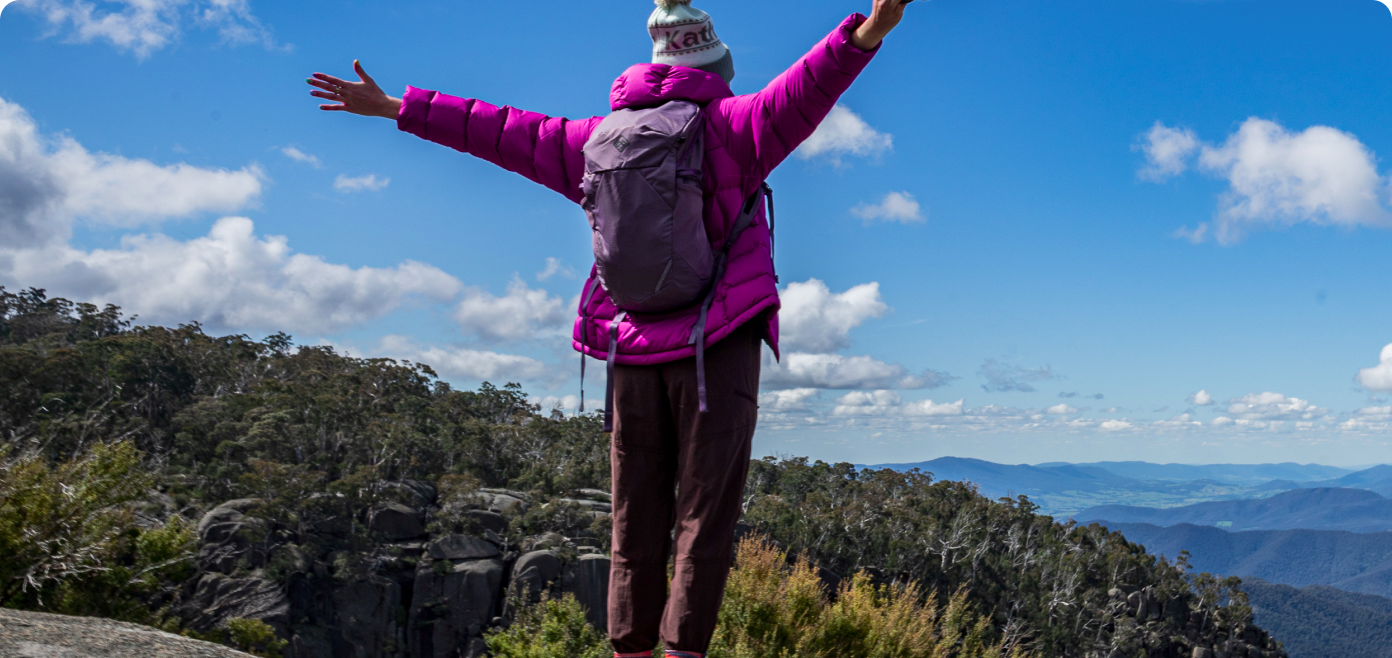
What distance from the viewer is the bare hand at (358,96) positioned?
3262 mm

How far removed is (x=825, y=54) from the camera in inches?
97.0

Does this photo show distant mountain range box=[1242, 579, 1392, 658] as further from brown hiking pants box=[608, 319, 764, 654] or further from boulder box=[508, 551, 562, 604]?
brown hiking pants box=[608, 319, 764, 654]

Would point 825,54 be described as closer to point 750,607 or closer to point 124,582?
point 750,607

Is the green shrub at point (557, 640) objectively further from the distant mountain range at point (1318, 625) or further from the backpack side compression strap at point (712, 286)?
the distant mountain range at point (1318, 625)

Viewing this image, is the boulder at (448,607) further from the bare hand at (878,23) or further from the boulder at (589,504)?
the bare hand at (878,23)

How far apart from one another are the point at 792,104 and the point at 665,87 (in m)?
0.49

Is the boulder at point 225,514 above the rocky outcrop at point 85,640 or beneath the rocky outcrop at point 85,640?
beneath

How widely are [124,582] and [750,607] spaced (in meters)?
4.67

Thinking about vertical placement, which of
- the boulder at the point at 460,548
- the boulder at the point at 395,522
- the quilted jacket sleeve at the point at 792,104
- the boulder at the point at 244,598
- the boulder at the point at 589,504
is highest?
the quilted jacket sleeve at the point at 792,104

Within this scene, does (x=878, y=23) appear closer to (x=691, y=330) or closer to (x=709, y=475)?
(x=691, y=330)

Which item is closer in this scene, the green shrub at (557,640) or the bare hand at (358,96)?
the bare hand at (358,96)

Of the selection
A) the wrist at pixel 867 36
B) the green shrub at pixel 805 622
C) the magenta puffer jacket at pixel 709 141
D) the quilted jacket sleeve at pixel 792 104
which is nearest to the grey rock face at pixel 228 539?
the green shrub at pixel 805 622

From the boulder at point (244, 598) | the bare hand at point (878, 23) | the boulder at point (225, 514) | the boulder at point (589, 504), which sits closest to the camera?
the bare hand at point (878, 23)

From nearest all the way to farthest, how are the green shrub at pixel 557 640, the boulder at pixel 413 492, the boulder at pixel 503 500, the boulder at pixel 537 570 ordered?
the green shrub at pixel 557 640 → the boulder at pixel 537 570 → the boulder at pixel 503 500 → the boulder at pixel 413 492
